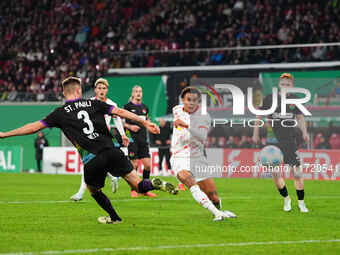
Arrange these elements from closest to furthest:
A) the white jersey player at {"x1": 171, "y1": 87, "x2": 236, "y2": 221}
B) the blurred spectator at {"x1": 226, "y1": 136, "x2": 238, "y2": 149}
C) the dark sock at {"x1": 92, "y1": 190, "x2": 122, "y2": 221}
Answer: the dark sock at {"x1": 92, "y1": 190, "x2": 122, "y2": 221}, the white jersey player at {"x1": 171, "y1": 87, "x2": 236, "y2": 221}, the blurred spectator at {"x1": 226, "y1": 136, "x2": 238, "y2": 149}

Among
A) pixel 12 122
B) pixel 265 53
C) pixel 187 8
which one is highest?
pixel 187 8

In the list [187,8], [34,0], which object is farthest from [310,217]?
[34,0]

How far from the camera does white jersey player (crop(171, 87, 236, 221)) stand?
1068cm

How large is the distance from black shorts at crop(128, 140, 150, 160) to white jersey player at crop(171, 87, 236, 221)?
239 inches

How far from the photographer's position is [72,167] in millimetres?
29656

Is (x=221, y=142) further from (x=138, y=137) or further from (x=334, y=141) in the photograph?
(x=138, y=137)

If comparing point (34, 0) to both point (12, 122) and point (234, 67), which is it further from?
point (234, 67)

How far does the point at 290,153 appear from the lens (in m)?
12.6

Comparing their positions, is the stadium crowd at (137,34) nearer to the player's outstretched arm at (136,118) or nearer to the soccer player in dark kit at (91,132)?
the soccer player in dark kit at (91,132)

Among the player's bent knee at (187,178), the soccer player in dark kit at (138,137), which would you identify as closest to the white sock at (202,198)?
Result: the player's bent knee at (187,178)

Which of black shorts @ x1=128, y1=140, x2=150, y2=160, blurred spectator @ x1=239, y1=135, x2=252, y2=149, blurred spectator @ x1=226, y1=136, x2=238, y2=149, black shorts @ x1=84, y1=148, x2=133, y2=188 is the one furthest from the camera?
blurred spectator @ x1=226, y1=136, x2=238, y2=149

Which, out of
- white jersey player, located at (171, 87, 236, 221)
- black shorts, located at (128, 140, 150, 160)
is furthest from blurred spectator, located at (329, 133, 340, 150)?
white jersey player, located at (171, 87, 236, 221)

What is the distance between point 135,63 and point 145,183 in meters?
24.1

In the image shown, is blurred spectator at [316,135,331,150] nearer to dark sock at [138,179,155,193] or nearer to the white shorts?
the white shorts
